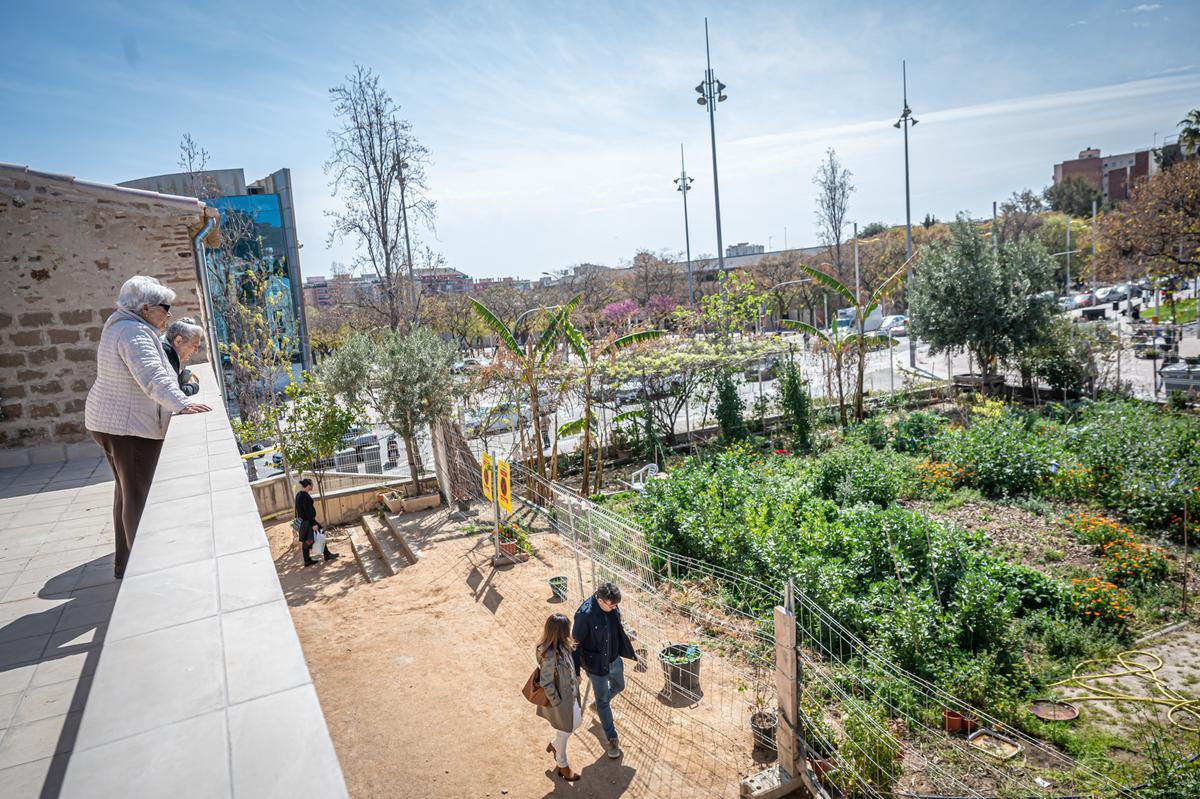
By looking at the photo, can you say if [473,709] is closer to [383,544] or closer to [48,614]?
[48,614]

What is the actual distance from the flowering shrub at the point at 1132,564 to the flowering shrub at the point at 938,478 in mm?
3370

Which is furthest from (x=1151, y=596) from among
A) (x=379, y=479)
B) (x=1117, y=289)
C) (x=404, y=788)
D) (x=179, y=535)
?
(x=1117, y=289)

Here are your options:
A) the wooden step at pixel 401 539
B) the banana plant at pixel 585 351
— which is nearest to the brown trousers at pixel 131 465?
the wooden step at pixel 401 539

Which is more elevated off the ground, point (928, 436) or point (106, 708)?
point (106, 708)

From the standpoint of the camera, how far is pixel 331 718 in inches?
251

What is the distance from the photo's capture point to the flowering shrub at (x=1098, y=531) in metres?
9.30

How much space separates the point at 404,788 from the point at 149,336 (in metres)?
3.80

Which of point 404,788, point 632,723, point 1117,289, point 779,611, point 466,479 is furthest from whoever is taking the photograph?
point 1117,289

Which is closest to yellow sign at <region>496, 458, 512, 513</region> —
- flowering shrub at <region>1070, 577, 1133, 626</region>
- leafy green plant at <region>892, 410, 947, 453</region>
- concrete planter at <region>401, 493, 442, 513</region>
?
concrete planter at <region>401, 493, 442, 513</region>

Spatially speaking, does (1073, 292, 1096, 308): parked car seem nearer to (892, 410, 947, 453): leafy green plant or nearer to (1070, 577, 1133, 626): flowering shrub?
(892, 410, 947, 453): leafy green plant

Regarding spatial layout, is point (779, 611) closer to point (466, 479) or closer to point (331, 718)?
point (331, 718)

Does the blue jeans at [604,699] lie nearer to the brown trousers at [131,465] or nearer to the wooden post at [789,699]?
the wooden post at [789,699]

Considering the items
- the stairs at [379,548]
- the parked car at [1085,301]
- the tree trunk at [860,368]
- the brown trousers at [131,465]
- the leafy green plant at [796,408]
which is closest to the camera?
the brown trousers at [131,465]

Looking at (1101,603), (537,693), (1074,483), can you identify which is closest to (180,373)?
(537,693)
